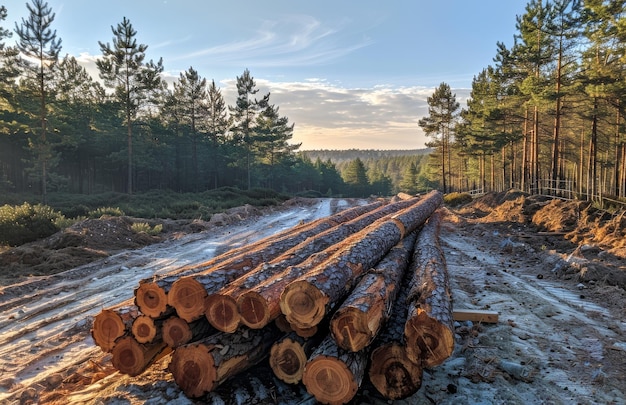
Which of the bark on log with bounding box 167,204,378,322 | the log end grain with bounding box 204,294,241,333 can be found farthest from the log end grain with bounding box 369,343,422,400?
the bark on log with bounding box 167,204,378,322

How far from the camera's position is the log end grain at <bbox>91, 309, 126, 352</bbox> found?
13.1 feet

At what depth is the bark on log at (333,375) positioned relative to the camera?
3312 mm

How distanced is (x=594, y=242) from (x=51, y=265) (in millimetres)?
15382

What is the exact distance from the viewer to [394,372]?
144 inches

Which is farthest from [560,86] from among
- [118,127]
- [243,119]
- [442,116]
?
[118,127]

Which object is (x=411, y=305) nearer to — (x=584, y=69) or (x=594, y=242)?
(x=594, y=242)

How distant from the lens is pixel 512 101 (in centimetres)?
2962

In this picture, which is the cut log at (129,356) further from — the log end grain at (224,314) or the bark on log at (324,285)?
the bark on log at (324,285)

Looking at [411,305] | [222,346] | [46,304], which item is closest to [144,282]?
[222,346]

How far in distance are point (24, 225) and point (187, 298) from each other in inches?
472

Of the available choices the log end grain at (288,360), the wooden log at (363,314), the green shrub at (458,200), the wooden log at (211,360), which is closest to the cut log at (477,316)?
the wooden log at (363,314)

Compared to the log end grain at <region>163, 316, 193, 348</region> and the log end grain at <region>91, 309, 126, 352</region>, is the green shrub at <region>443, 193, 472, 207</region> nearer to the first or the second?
the log end grain at <region>163, 316, 193, 348</region>

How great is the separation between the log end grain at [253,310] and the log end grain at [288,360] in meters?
0.33

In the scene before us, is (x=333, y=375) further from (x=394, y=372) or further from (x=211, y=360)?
(x=211, y=360)
